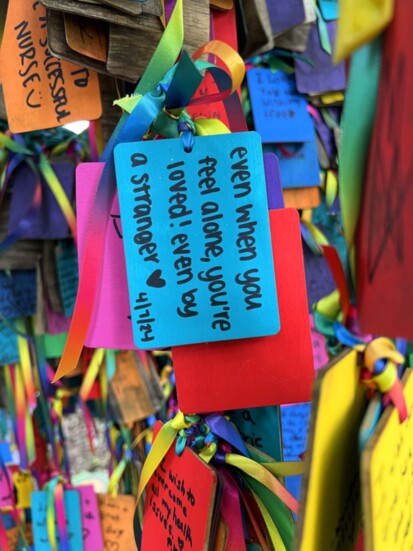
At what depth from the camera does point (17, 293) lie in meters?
0.88

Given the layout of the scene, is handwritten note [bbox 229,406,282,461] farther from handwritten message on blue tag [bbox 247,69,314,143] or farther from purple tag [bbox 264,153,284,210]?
handwritten message on blue tag [bbox 247,69,314,143]

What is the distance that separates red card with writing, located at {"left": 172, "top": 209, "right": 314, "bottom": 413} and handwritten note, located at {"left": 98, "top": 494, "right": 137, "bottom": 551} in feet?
1.75

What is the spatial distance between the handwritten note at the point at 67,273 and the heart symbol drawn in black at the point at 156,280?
1.53 feet

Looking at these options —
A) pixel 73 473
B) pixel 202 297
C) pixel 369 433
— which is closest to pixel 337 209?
pixel 202 297

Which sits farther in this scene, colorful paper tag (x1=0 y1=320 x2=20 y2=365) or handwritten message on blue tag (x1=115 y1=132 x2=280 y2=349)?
colorful paper tag (x1=0 y1=320 x2=20 y2=365)

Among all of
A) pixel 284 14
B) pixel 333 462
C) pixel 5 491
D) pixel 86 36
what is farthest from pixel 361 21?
pixel 5 491

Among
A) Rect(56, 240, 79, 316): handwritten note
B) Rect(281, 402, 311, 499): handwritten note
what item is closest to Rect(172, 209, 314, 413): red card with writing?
Rect(281, 402, 311, 499): handwritten note

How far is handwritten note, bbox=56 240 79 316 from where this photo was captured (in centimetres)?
84

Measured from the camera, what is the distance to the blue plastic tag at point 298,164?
0.86 metres

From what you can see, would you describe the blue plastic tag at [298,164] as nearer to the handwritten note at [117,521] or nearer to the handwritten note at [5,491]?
the handwritten note at [117,521]

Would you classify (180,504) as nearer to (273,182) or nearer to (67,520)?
(273,182)

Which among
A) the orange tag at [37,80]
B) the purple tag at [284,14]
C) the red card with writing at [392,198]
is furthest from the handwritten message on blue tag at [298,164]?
Answer: the red card with writing at [392,198]

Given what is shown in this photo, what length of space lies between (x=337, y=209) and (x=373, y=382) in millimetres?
672

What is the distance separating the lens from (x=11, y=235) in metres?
0.80
